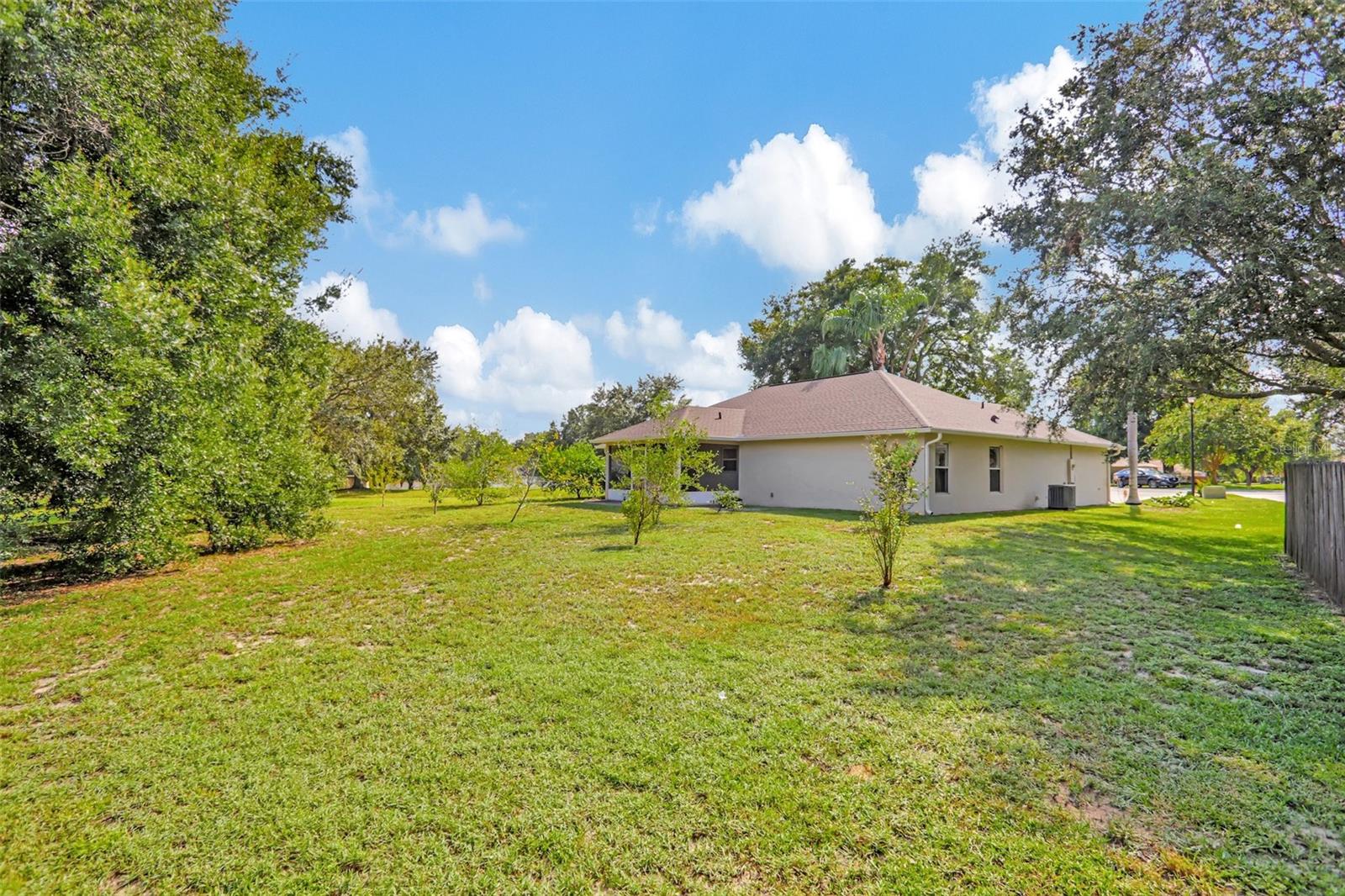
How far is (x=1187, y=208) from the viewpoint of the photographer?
8.58m

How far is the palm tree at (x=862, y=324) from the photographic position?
23.0 m

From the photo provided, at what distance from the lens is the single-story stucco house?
15.2 meters

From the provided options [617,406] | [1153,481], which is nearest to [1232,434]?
[1153,481]

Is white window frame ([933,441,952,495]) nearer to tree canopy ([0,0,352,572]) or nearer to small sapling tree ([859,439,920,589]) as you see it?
small sapling tree ([859,439,920,589])

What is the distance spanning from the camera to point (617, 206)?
49.6 feet

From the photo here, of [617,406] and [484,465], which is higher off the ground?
[617,406]

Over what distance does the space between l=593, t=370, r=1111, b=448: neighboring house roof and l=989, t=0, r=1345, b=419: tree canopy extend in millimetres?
3314

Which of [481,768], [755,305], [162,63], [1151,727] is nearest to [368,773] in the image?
[481,768]

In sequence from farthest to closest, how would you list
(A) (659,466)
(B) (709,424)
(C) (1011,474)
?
(B) (709,424) → (C) (1011,474) → (A) (659,466)

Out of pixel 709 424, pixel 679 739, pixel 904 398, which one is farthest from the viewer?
pixel 709 424

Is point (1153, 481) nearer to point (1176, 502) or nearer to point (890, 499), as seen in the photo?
point (1176, 502)

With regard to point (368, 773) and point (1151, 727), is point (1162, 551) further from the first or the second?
point (368, 773)

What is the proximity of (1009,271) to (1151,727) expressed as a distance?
1232 cm

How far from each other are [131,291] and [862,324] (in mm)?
23153
